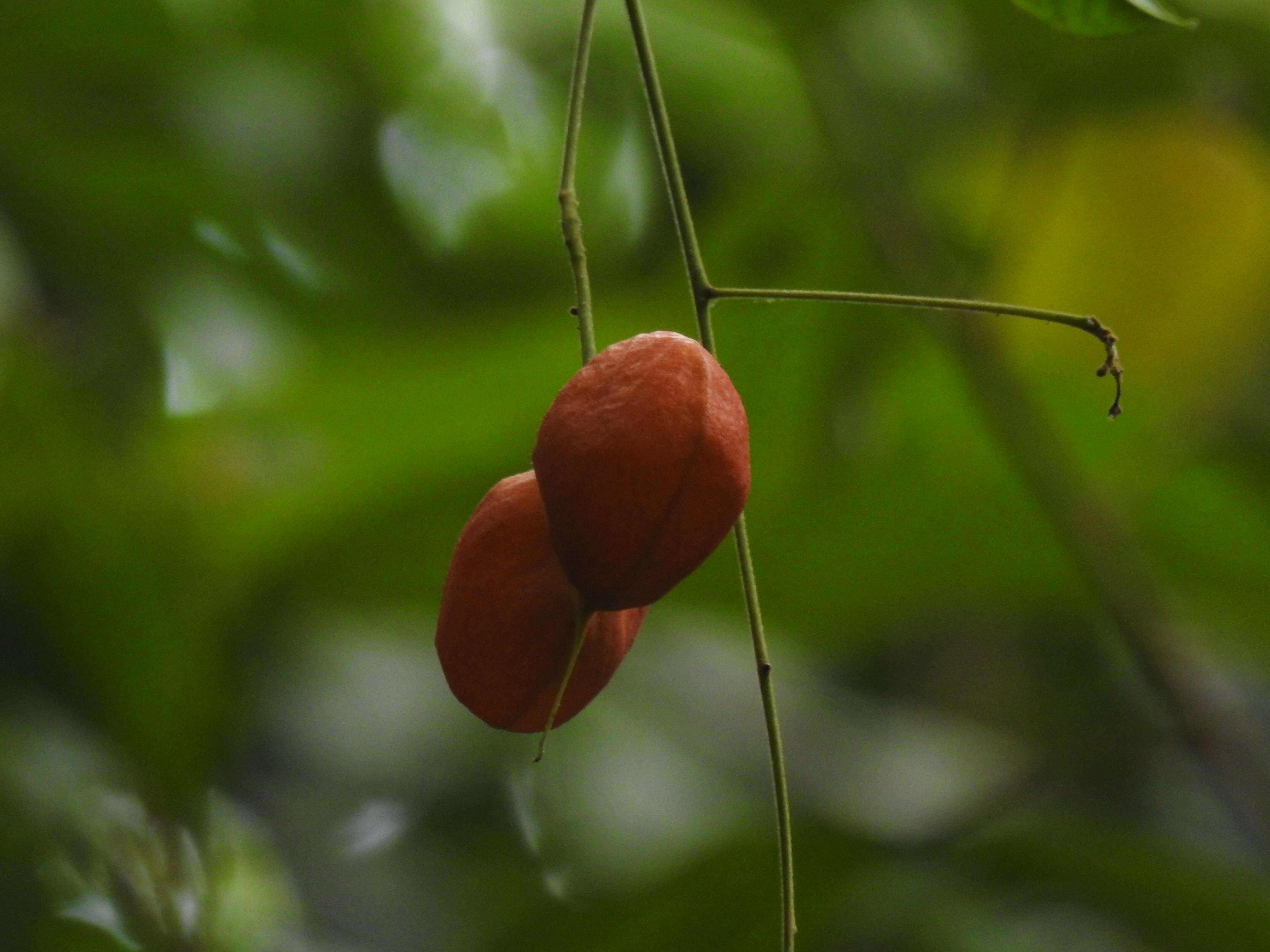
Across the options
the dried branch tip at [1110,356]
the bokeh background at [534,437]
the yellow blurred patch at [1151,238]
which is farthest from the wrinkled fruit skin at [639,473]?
the yellow blurred patch at [1151,238]

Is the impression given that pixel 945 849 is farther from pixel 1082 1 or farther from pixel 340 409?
pixel 1082 1

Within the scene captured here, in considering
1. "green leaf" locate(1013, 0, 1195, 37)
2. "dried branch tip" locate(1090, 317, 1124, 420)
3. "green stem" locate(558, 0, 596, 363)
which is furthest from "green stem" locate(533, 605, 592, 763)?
"green leaf" locate(1013, 0, 1195, 37)

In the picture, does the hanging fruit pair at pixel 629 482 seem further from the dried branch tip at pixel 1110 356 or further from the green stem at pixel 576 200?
the dried branch tip at pixel 1110 356

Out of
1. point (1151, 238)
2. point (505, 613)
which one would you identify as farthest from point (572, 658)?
point (1151, 238)

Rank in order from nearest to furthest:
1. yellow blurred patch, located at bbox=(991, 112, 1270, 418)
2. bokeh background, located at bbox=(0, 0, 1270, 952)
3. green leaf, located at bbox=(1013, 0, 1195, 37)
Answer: green leaf, located at bbox=(1013, 0, 1195, 37) → bokeh background, located at bbox=(0, 0, 1270, 952) → yellow blurred patch, located at bbox=(991, 112, 1270, 418)

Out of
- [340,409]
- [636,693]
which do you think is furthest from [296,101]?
[636,693]

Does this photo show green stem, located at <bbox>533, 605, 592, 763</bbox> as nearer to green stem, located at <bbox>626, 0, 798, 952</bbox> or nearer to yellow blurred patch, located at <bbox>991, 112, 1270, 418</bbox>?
green stem, located at <bbox>626, 0, 798, 952</bbox>
